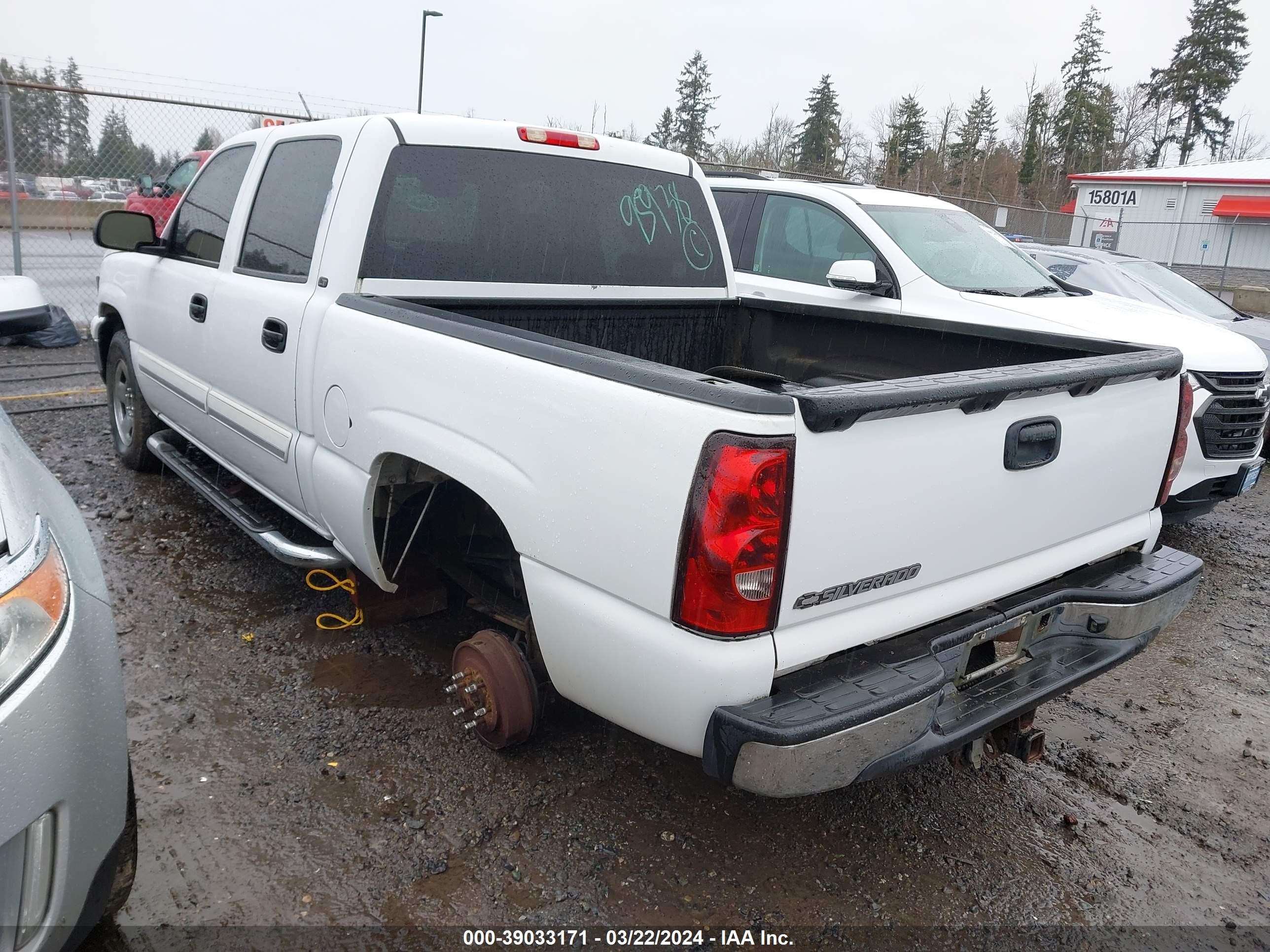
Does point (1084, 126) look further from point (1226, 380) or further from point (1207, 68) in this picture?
point (1226, 380)

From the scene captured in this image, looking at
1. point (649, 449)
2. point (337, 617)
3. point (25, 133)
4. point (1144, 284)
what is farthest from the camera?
point (25, 133)

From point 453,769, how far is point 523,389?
4.59 ft

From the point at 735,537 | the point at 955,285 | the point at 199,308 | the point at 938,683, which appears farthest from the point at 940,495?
the point at 955,285

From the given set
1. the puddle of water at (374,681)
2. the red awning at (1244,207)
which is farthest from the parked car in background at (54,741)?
the red awning at (1244,207)

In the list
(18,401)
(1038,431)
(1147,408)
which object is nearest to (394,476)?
(1038,431)

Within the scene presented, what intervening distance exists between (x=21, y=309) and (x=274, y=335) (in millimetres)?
983

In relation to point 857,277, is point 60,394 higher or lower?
lower

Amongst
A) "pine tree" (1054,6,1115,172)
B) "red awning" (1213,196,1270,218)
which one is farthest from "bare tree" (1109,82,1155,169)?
"red awning" (1213,196,1270,218)

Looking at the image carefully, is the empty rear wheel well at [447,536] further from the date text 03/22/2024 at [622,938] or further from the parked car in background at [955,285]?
the parked car in background at [955,285]

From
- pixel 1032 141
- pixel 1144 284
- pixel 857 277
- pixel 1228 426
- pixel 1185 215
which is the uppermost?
pixel 1032 141

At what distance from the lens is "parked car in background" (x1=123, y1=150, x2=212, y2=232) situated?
11.9 m

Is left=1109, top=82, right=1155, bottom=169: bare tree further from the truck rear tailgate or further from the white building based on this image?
the truck rear tailgate

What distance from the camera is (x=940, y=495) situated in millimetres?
2295

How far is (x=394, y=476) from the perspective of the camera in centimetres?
305
